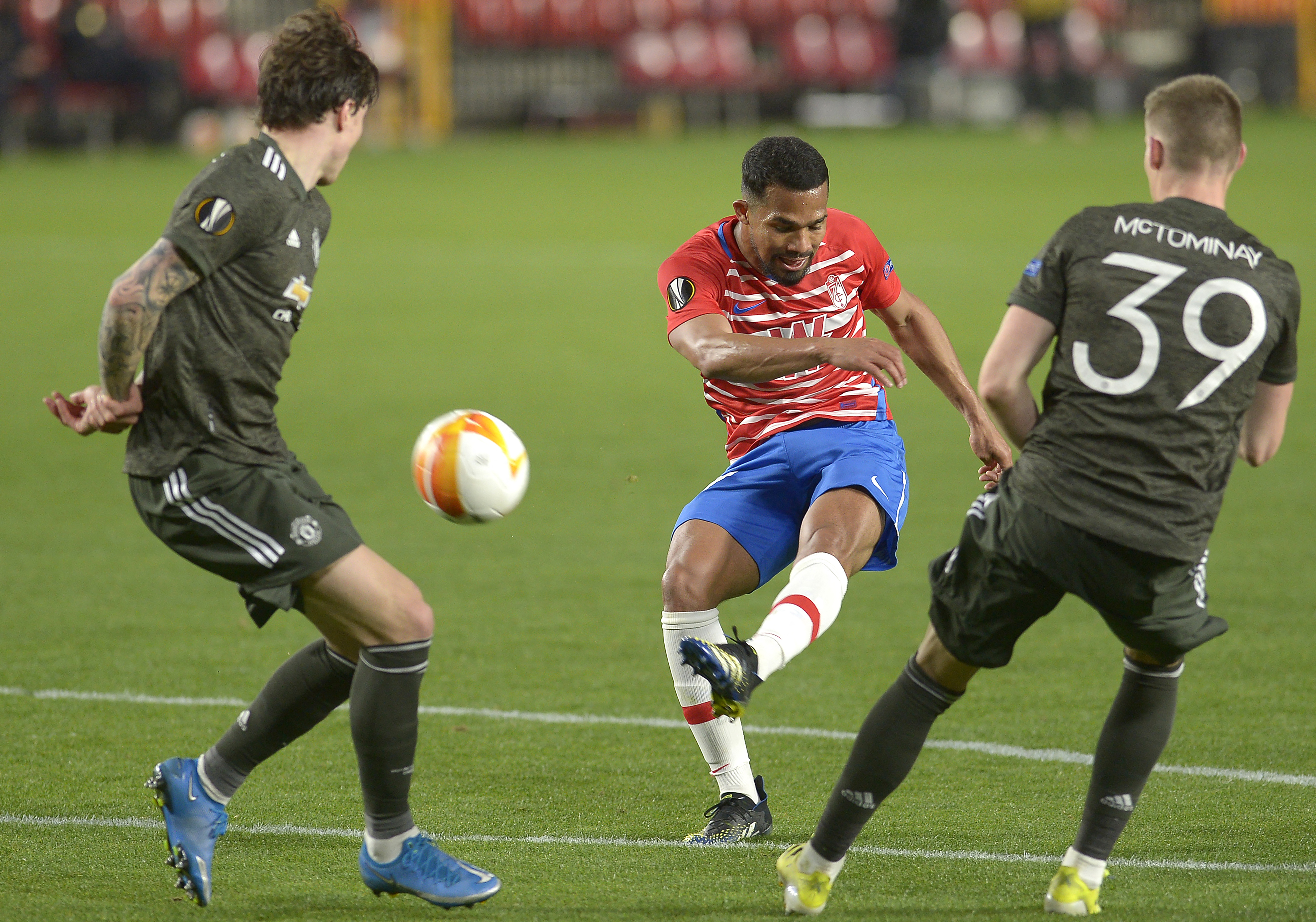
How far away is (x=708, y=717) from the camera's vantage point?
4562 mm

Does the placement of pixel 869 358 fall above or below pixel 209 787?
above

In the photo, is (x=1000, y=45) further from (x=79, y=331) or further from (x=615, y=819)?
(x=615, y=819)

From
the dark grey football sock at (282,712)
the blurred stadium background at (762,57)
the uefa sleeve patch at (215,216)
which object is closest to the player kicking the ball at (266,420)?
the uefa sleeve patch at (215,216)

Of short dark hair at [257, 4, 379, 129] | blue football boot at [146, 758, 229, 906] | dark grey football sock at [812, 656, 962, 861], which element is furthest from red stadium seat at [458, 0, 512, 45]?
dark grey football sock at [812, 656, 962, 861]

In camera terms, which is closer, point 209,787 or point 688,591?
point 209,787

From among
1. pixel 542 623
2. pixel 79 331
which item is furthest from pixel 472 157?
pixel 542 623

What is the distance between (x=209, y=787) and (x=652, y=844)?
116 centimetres

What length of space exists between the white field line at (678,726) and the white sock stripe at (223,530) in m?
2.07

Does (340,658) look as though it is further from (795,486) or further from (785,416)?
(785,416)

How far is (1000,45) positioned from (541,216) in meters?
16.6

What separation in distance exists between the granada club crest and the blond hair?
1.48 m

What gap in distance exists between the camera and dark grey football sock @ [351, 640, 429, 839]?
147 inches

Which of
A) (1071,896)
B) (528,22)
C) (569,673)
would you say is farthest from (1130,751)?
(528,22)

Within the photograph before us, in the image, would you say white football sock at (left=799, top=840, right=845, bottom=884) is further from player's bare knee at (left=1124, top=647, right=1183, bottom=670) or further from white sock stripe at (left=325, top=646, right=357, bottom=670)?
white sock stripe at (left=325, top=646, right=357, bottom=670)
